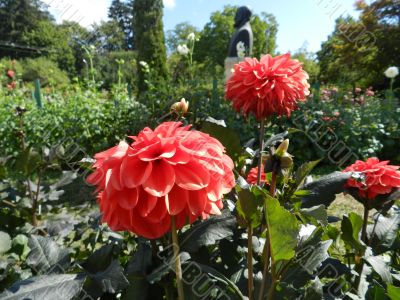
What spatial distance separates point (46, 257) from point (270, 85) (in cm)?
80

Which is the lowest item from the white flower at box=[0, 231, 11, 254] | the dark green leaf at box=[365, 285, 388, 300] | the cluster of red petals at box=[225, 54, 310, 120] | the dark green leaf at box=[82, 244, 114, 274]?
the white flower at box=[0, 231, 11, 254]

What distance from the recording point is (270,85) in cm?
110

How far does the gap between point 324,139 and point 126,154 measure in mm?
4823

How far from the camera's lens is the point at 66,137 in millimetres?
5051

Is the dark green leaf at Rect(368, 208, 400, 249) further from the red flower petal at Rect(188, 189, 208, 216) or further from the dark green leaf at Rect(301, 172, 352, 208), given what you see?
the red flower petal at Rect(188, 189, 208, 216)

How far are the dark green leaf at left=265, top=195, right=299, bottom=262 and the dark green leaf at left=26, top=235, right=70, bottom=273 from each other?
0.48m

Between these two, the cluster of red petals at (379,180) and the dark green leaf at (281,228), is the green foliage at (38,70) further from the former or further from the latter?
the dark green leaf at (281,228)

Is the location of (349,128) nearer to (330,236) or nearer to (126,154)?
(330,236)

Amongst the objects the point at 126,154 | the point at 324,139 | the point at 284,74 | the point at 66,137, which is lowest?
the point at 66,137

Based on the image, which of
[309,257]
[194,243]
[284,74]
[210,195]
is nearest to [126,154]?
[210,195]

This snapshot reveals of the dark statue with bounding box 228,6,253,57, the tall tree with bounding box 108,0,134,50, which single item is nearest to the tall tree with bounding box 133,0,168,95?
the dark statue with bounding box 228,6,253,57

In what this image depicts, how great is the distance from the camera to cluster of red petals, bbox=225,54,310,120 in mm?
1099

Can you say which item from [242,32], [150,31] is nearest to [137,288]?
[242,32]

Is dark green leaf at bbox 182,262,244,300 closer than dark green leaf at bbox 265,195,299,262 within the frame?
No
